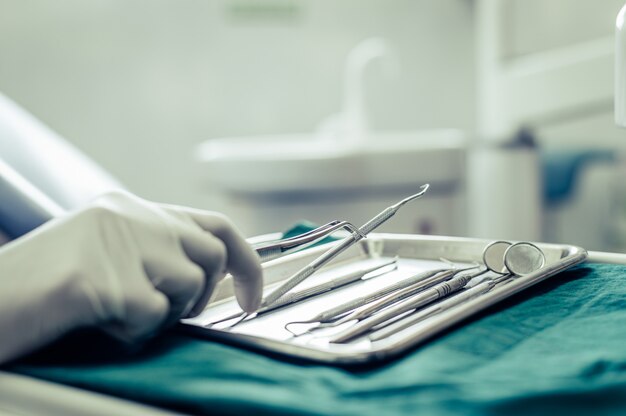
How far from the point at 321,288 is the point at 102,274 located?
173 millimetres

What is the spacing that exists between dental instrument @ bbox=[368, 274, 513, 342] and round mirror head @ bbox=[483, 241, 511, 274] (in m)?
0.03

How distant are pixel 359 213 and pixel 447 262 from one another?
1.07m

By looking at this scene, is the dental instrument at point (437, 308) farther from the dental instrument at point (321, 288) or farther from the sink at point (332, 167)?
the sink at point (332, 167)

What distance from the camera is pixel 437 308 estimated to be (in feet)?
1.28

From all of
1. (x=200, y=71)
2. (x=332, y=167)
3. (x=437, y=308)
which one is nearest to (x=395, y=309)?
(x=437, y=308)

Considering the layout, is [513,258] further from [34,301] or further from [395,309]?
[34,301]

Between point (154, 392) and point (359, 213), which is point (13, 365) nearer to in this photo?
point (154, 392)

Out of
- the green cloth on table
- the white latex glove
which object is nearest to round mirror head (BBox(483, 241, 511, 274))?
the green cloth on table

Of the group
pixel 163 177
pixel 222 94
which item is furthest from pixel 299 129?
pixel 163 177

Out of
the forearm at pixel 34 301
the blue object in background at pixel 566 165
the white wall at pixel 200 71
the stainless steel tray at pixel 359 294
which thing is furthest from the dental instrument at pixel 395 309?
the white wall at pixel 200 71

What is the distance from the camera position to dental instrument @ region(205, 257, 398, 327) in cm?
42

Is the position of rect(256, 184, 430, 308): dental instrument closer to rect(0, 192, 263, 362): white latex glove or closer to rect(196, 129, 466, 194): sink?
rect(0, 192, 263, 362): white latex glove

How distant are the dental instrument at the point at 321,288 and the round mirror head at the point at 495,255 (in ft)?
0.24

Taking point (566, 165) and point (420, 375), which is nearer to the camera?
point (420, 375)
